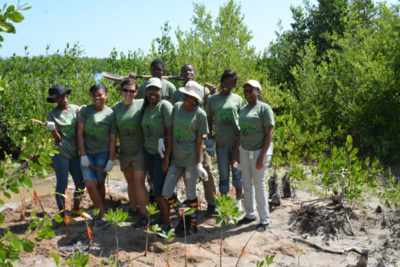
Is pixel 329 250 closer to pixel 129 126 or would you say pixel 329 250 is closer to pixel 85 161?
pixel 129 126

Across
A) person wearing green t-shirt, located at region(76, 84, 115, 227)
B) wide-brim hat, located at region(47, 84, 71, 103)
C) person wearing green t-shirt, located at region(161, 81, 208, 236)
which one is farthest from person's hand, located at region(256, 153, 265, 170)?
wide-brim hat, located at region(47, 84, 71, 103)

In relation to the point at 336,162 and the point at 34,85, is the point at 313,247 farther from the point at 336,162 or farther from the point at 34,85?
the point at 34,85

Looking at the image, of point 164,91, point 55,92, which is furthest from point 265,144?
point 55,92

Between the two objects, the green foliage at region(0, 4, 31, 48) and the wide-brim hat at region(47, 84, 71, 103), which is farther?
the wide-brim hat at region(47, 84, 71, 103)

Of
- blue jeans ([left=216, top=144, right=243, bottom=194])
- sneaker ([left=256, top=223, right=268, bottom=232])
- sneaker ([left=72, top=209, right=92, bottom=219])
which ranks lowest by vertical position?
sneaker ([left=256, top=223, right=268, bottom=232])

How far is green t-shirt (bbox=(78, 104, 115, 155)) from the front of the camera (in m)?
4.81

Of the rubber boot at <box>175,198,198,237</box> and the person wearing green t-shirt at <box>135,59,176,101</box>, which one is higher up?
the person wearing green t-shirt at <box>135,59,176,101</box>

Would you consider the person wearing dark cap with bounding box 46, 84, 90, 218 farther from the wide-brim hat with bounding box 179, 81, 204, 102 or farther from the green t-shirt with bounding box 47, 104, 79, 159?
the wide-brim hat with bounding box 179, 81, 204, 102

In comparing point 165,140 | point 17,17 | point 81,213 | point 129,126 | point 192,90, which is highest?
point 192,90

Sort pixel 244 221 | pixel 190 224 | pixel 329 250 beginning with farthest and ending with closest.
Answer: pixel 244 221 → pixel 190 224 → pixel 329 250

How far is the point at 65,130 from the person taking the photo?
4.91 meters

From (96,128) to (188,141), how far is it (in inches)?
49.3

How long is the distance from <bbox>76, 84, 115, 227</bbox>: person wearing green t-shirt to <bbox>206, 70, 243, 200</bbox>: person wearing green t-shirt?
137 centimetres

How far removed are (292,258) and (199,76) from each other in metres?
6.16
